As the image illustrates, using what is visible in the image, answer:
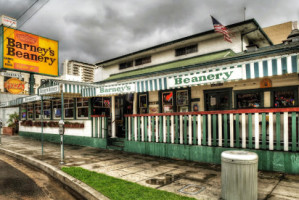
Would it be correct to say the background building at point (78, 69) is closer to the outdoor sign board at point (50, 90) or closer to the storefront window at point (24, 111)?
the storefront window at point (24, 111)

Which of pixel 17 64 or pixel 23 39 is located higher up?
pixel 23 39

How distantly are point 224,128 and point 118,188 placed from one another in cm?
373

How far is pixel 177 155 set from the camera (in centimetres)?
754

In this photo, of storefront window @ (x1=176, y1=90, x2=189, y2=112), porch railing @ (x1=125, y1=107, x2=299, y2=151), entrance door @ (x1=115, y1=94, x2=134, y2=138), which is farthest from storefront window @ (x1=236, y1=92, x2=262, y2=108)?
entrance door @ (x1=115, y1=94, x2=134, y2=138)

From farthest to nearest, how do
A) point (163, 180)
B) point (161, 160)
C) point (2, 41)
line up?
point (2, 41) < point (161, 160) < point (163, 180)

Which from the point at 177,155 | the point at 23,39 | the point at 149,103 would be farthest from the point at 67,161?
the point at 23,39

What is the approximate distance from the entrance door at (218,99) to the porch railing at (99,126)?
17.0 feet

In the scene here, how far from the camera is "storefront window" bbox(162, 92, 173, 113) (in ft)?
33.1

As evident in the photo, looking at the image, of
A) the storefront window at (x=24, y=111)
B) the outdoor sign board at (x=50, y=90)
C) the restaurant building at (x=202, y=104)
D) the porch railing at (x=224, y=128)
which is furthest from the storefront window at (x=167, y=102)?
the storefront window at (x=24, y=111)

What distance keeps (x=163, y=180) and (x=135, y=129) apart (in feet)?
13.1

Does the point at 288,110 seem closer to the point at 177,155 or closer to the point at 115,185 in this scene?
the point at 177,155

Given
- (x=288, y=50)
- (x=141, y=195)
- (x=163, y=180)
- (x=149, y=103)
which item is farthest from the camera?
(x=149, y=103)

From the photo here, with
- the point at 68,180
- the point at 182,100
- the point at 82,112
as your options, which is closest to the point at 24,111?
the point at 82,112

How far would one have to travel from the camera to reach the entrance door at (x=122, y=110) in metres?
11.7
